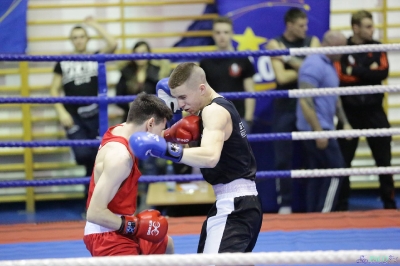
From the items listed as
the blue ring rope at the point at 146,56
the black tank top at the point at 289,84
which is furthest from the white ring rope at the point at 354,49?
the black tank top at the point at 289,84

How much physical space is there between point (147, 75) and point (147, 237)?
2.77m

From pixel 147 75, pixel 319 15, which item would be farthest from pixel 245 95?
pixel 319 15

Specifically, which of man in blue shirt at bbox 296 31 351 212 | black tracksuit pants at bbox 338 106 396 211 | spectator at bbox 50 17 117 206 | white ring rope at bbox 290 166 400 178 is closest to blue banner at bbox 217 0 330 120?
man in blue shirt at bbox 296 31 351 212

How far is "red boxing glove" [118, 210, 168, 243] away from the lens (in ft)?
9.41

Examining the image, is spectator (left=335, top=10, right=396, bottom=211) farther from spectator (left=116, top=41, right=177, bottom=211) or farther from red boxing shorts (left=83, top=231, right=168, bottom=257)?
red boxing shorts (left=83, top=231, right=168, bottom=257)

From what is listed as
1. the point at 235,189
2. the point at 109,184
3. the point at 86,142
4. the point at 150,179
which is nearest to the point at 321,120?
the point at 150,179

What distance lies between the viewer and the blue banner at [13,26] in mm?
5773

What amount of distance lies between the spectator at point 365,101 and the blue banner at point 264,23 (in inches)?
21.2

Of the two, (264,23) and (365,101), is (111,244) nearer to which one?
(365,101)

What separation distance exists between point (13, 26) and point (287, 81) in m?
2.64

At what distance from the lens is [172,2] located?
6.27 meters

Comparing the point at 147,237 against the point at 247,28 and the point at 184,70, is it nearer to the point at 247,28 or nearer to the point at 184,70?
the point at 184,70

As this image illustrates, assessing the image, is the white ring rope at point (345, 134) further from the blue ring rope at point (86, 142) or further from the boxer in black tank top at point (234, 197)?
the boxer in black tank top at point (234, 197)

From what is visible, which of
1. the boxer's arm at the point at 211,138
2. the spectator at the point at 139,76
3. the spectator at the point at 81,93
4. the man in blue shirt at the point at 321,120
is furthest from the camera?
the spectator at the point at 81,93
